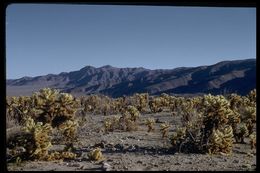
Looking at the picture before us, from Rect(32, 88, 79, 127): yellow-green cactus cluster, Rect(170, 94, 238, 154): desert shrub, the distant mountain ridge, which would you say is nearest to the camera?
Rect(170, 94, 238, 154): desert shrub

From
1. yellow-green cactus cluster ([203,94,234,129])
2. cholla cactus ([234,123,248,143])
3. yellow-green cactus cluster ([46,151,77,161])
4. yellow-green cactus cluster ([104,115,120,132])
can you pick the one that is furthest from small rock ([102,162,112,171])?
yellow-green cactus cluster ([104,115,120,132])

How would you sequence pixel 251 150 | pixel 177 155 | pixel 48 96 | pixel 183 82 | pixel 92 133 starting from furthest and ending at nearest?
pixel 183 82 < pixel 92 133 < pixel 48 96 < pixel 251 150 < pixel 177 155

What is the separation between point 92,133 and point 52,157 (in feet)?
9.94

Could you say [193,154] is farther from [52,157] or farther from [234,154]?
[52,157]

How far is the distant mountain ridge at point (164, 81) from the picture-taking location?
262 ft

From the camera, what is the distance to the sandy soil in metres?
6.25

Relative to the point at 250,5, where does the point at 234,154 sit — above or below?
below

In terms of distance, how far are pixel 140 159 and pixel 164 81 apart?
337ft

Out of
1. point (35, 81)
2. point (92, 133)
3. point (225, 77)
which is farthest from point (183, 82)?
point (92, 133)

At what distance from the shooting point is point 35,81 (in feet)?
440

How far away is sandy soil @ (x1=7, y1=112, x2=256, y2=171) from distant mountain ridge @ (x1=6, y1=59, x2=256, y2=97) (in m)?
49.9

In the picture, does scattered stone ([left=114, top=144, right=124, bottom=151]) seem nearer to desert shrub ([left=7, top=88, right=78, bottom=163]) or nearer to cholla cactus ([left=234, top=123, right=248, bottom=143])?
desert shrub ([left=7, top=88, right=78, bottom=163])

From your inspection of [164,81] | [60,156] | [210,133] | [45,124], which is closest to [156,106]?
[210,133]

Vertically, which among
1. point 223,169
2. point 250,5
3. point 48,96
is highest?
point 250,5
